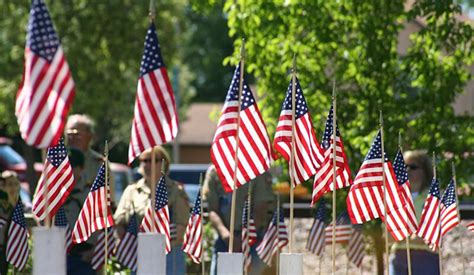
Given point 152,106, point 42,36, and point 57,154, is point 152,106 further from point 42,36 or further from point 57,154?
point 57,154

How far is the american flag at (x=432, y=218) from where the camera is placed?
13422 millimetres

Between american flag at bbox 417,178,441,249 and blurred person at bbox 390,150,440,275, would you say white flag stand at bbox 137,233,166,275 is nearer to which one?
american flag at bbox 417,178,441,249

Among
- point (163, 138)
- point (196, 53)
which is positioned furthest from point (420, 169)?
point (196, 53)

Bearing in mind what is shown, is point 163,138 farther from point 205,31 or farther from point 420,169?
point 205,31

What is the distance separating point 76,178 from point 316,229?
3.29 m

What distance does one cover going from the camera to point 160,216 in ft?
44.4

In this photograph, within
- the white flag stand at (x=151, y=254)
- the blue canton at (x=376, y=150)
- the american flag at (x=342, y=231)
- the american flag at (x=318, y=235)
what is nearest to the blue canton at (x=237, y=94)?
the blue canton at (x=376, y=150)

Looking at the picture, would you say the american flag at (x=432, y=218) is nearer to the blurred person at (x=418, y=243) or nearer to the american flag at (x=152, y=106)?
the blurred person at (x=418, y=243)

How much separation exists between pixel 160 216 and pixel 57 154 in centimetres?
134

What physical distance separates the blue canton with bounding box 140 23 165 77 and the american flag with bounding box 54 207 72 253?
358 centimetres

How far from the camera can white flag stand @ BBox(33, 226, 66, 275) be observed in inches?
370

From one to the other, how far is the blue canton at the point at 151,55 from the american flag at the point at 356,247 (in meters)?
→ 6.21

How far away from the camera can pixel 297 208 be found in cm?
1998

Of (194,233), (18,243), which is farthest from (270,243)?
(18,243)
